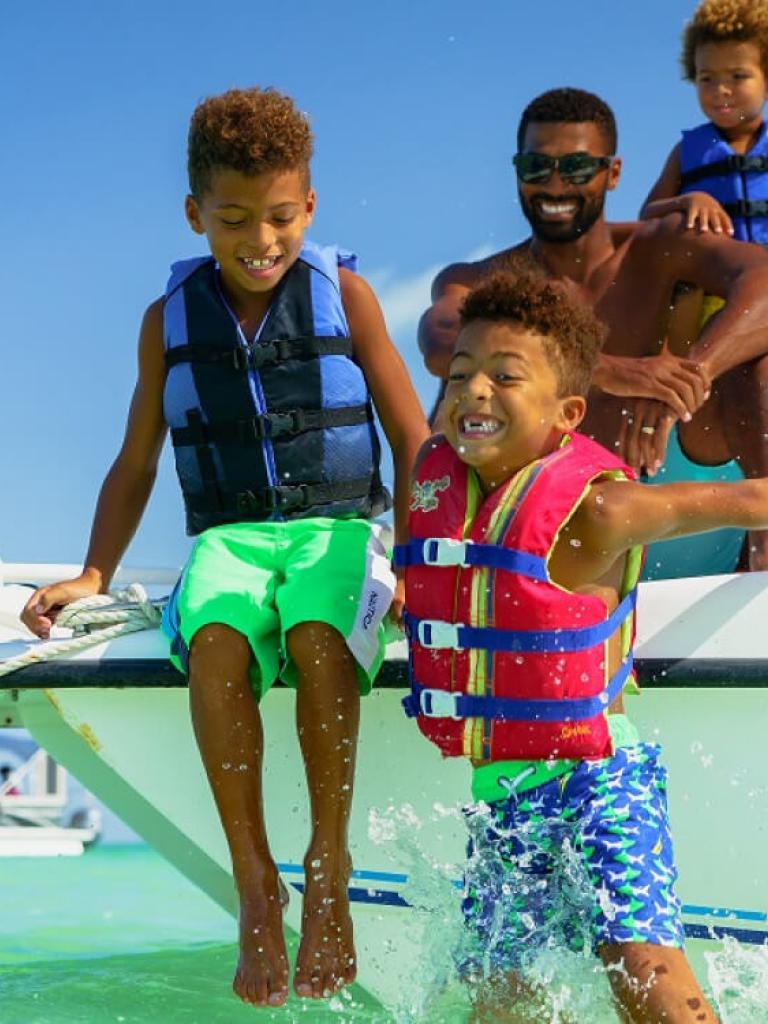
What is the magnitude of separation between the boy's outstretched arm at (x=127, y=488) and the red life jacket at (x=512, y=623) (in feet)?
3.08

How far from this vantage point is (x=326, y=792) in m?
3.35

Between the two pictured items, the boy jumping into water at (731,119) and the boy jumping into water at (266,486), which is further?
the boy jumping into water at (731,119)

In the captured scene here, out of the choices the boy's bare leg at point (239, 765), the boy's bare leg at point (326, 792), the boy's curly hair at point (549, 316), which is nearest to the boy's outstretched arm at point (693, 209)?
the boy's curly hair at point (549, 316)

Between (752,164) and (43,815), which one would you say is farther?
(43,815)

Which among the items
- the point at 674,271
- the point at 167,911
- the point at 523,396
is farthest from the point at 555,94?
the point at 167,911

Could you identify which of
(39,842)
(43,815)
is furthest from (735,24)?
(43,815)

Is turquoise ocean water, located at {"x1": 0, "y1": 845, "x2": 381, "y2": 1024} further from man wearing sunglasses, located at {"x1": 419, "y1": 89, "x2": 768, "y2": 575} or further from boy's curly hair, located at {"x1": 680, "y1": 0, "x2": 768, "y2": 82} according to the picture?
boy's curly hair, located at {"x1": 680, "y1": 0, "x2": 768, "y2": 82}

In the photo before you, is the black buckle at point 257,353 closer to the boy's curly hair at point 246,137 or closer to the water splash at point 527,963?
the boy's curly hair at point 246,137

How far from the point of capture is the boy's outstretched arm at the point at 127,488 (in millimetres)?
3994

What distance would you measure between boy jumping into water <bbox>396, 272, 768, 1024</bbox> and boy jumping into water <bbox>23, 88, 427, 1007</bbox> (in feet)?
0.77

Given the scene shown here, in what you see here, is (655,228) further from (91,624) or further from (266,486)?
(91,624)

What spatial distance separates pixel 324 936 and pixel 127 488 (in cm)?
129

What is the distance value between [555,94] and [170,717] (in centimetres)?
201

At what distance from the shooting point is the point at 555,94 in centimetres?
471
